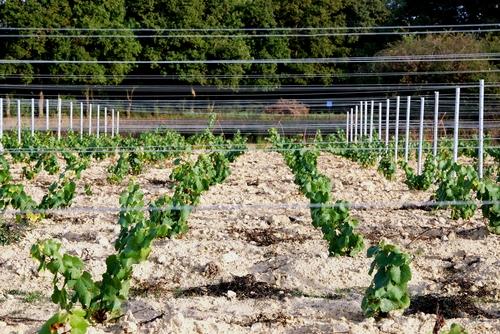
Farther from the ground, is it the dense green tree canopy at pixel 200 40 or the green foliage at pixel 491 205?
the dense green tree canopy at pixel 200 40

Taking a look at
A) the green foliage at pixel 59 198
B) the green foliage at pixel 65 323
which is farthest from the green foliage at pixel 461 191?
the green foliage at pixel 65 323

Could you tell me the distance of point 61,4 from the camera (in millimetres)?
33688

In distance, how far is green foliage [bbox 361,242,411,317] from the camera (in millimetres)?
4328

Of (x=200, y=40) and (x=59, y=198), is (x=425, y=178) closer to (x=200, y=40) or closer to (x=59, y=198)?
(x=59, y=198)

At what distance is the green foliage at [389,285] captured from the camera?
4.33 metres

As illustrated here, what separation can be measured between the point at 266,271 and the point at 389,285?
1.36 metres

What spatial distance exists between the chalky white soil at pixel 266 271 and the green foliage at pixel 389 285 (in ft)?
0.27

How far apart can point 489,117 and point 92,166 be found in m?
15.9

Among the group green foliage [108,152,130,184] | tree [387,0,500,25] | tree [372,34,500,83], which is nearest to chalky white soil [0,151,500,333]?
A: green foliage [108,152,130,184]

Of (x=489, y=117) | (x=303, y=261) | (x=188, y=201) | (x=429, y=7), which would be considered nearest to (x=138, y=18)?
(x=429, y=7)

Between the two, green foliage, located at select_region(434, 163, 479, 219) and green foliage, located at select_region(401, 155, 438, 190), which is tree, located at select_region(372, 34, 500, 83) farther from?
green foliage, located at select_region(434, 163, 479, 219)

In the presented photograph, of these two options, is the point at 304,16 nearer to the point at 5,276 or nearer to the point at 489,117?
the point at 489,117

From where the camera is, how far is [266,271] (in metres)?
5.58

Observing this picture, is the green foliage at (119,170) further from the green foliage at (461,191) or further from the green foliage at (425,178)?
the green foliage at (461,191)
